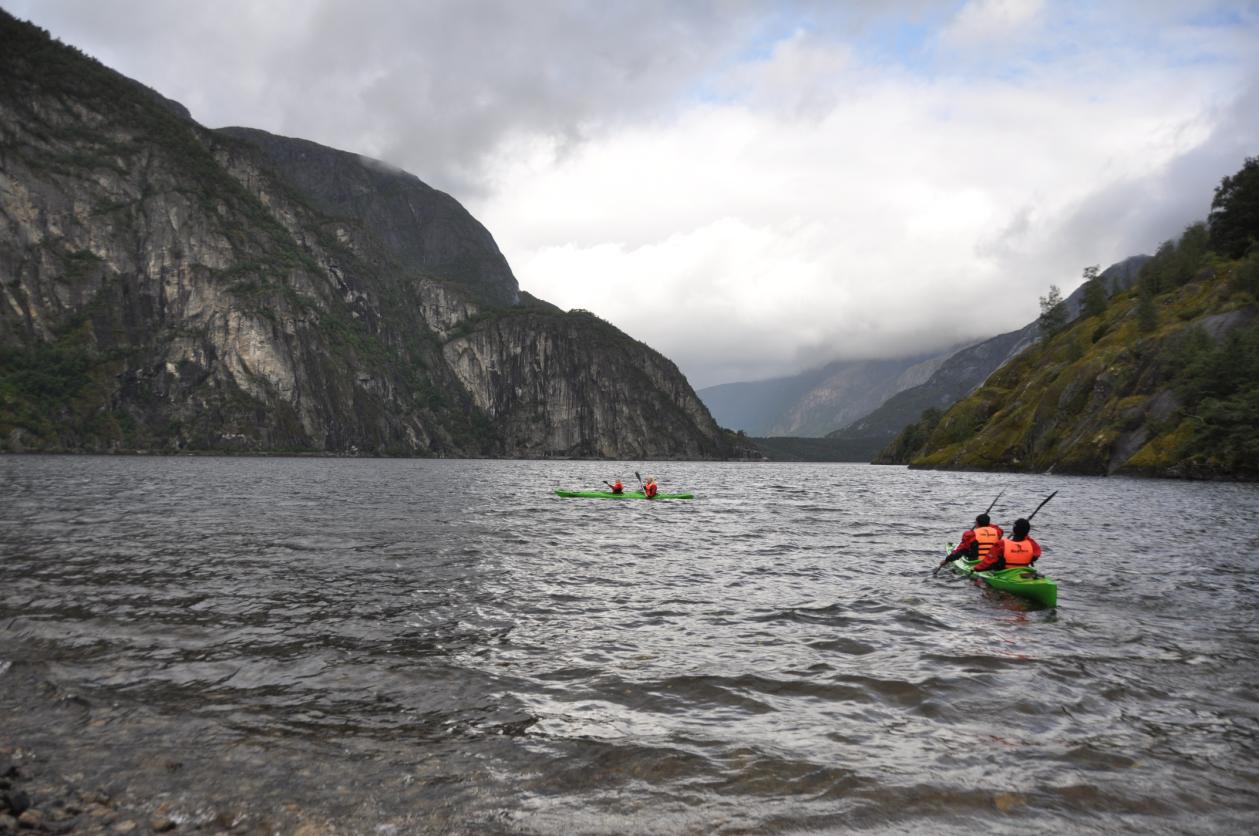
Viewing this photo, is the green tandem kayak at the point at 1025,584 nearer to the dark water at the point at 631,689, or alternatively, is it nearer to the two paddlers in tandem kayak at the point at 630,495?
the dark water at the point at 631,689

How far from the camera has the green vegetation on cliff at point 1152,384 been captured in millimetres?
68750

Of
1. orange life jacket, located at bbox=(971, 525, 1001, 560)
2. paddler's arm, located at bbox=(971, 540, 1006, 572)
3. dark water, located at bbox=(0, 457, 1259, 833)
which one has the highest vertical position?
orange life jacket, located at bbox=(971, 525, 1001, 560)

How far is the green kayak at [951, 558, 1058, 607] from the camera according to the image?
1669cm

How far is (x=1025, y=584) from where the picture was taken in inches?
684

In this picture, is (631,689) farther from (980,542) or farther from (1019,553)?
(980,542)

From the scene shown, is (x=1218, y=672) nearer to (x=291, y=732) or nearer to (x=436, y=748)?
(x=436, y=748)

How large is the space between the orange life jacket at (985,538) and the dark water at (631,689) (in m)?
1.18

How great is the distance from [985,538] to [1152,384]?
265ft

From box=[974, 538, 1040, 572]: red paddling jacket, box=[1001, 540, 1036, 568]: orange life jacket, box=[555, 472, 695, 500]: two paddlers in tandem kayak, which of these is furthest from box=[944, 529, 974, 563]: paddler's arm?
box=[555, 472, 695, 500]: two paddlers in tandem kayak

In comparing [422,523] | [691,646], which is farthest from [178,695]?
[422,523]

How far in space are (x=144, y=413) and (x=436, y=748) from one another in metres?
224

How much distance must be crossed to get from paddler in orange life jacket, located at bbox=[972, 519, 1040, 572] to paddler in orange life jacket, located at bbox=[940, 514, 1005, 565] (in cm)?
28

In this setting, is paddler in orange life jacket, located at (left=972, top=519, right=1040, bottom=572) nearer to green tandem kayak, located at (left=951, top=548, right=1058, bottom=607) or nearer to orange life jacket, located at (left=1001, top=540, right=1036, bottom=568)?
orange life jacket, located at (left=1001, top=540, right=1036, bottom=568)

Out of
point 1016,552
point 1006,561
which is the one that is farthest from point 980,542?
point 1016,552
